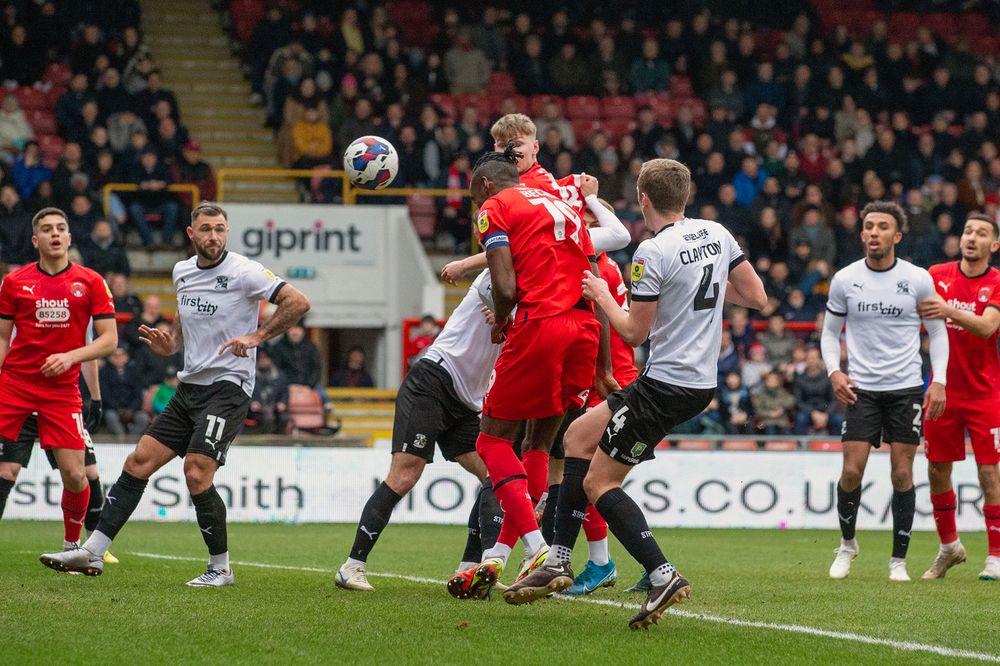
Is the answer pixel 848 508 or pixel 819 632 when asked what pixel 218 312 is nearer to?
pixel 819 632

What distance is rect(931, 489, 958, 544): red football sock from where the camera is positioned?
10.5 metres

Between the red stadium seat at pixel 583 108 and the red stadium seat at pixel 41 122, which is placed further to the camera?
the red stadium seat at pixel 583 108

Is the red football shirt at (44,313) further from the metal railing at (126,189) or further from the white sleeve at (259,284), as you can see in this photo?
the metal railing at (126,189)

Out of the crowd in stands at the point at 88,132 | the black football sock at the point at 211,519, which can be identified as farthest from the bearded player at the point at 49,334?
the crowd in stands at the point at 88,132

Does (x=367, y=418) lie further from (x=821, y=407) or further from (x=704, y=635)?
(x=704, y=635)

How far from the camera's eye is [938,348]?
10.1m

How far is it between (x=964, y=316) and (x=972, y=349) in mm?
592

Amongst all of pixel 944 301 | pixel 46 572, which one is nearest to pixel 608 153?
pixel 944 301

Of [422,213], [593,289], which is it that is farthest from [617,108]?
[593,289]

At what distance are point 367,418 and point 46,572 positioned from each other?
1105cm

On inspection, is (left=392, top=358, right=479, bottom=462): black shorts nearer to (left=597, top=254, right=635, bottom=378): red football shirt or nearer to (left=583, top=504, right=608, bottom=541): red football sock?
(left=583, top=504, right=608, bottom=541): red football sock

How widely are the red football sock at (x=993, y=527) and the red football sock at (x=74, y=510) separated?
6.32 meters

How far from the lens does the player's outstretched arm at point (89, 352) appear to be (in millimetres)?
9336

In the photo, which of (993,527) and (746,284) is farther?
(993,527)
